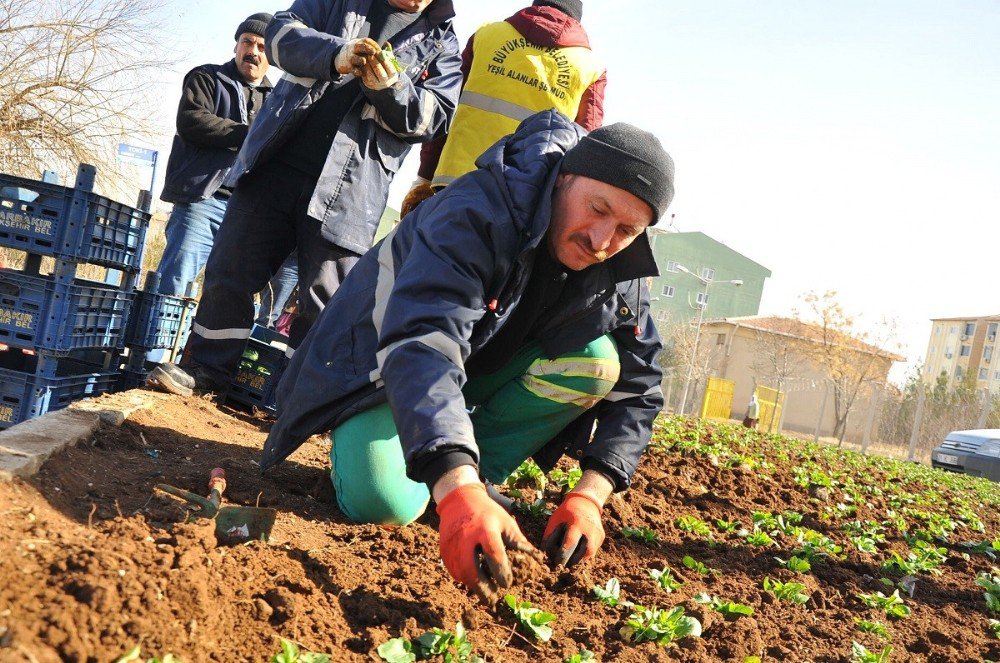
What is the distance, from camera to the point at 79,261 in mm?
3959

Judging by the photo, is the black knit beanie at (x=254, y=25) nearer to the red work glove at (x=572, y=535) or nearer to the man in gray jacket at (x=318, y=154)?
the man in gray jacket at (x=318, y=154)

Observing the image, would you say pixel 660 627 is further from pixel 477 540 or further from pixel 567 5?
pixel 567 5

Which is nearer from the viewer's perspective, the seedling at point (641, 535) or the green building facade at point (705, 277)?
the seedling at point (641, 535)

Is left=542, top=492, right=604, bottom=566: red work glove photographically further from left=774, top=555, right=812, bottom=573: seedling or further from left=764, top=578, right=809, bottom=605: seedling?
left=774, top=555, right=812, bottom=573: seedling

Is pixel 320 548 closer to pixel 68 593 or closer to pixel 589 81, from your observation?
pixel 68 593

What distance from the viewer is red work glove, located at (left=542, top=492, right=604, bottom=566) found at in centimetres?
241

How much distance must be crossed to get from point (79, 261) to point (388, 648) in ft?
9.91

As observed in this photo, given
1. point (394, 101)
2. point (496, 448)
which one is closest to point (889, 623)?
point (496, 448)

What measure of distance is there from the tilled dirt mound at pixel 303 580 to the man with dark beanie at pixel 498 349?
0.62 ft

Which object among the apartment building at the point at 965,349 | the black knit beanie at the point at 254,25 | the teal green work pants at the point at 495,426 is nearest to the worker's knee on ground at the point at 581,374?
the teal green work pants at the point at 495,426

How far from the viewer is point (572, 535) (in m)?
2.41

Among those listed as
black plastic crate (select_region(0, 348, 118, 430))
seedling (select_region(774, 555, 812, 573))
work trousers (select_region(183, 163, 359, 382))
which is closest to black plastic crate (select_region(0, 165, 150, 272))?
black plastic crate (select_region(0, 348, 118, 430))

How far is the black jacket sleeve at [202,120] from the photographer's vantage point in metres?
4.72

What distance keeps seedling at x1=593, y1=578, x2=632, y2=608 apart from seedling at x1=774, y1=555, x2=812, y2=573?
1013 mm
